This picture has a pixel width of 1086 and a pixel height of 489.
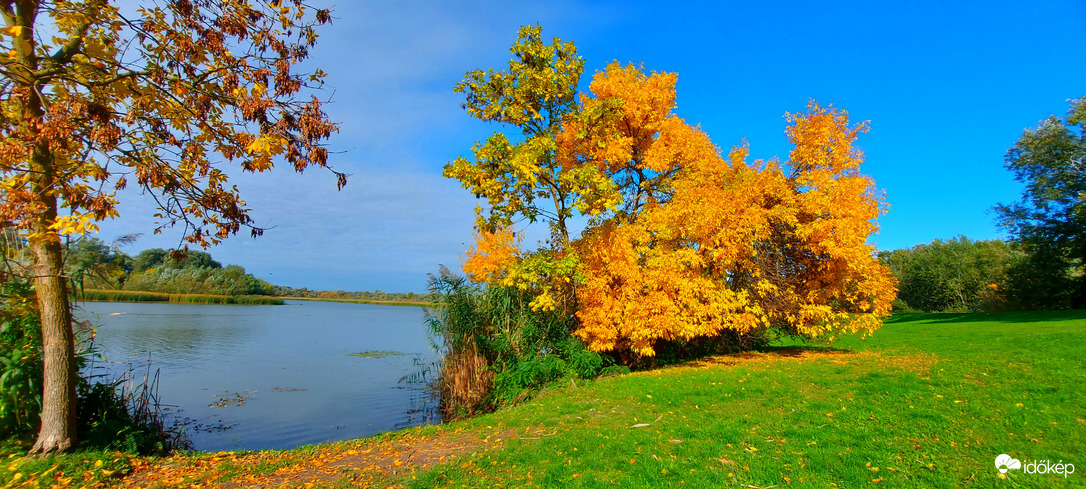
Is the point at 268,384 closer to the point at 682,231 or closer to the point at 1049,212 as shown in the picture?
the point at 682,231

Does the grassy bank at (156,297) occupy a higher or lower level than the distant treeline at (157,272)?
lower

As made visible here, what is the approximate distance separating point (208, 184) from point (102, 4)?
191 cm

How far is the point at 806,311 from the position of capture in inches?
480

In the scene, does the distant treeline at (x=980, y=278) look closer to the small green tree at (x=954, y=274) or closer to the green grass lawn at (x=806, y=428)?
the small green tree at (x=954, y=274)

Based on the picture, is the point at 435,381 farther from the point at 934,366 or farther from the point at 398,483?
the point at 934,366

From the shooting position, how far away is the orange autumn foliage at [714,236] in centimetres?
1080

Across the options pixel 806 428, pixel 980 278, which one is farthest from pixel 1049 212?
pixel 806 428

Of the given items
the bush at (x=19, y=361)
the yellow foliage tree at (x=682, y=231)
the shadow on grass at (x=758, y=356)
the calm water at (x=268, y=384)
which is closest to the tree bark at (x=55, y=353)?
the bush at (x=19, y=361)

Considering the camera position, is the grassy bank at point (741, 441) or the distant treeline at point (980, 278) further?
the distant treeline at point (980, 278)

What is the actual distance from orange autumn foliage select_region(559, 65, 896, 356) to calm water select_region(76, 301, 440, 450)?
5750 mm

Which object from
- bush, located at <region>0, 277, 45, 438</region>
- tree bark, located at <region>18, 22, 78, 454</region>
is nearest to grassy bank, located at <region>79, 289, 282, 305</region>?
bush, located at <region>0, 277, 45, 438</region>

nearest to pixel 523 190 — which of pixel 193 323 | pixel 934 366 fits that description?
pixel 934 366

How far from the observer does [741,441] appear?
5.77m

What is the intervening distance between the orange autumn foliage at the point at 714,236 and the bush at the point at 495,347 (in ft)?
2.33
